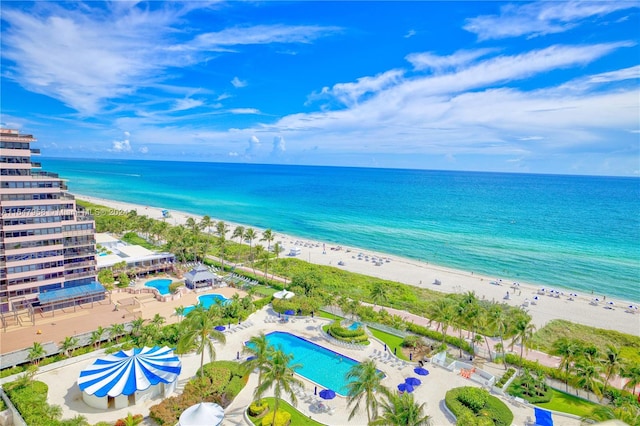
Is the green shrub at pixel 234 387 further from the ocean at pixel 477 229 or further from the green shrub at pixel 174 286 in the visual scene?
the ocean at pixel 477 229

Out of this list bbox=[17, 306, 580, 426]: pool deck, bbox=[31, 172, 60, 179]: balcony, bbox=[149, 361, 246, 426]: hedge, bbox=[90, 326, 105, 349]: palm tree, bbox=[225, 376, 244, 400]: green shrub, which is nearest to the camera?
bbox=[149, 361, 246, 426]: hedge

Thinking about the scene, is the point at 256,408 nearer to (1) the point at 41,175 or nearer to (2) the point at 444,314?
(2) the point at 444,314

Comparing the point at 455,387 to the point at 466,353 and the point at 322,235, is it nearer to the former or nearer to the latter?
the point at 466,353

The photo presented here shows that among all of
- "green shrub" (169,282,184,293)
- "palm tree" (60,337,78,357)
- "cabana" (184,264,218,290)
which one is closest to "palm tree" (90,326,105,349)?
"palm tree" (60,337,78,357)

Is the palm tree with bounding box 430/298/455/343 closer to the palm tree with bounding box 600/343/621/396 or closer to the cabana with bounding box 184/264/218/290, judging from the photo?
the palm tree with bounding box 600/343/621/396

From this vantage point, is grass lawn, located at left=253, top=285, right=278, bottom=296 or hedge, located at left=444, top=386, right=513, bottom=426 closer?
hedge, located at left=444, top=386, right=513, bottom=426

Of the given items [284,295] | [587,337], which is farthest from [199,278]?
[587,337]

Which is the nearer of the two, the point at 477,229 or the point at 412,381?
the point at 412,381
